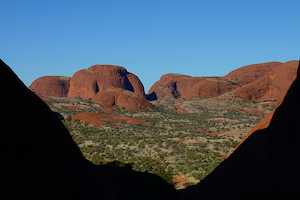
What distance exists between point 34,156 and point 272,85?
318ft

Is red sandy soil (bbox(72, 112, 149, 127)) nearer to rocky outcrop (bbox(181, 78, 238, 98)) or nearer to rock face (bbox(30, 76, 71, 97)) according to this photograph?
rocky outcrop (bbox(181, 78, 238, 98))

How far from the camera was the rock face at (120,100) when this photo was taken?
3086 inches

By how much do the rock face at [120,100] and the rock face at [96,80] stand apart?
77.0 ft

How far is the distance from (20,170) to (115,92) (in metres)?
77.6

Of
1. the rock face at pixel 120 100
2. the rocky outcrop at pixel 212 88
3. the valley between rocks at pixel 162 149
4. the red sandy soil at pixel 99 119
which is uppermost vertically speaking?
the rocky outcrop at pixel 212 88

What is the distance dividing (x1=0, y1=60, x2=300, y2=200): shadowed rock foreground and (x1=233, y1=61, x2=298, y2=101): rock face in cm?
8410

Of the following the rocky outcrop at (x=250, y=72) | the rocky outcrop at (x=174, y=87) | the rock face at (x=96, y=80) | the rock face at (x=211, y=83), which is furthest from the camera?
the rocky outcrop at (x=174, y=87)

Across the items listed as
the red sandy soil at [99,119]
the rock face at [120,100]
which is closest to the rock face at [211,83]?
the rock face at [120,100]

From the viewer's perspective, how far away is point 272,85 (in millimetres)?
89188

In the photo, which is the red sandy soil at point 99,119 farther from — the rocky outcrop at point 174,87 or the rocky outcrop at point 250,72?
the rocky outcrop at point 250,72

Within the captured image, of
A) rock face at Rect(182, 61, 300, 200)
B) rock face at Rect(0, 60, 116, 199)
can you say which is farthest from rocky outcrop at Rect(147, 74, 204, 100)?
rock face at Rect(0, 60, 116, 199)

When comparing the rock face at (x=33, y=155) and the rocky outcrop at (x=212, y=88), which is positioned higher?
the rocky outcrop at (x=212, y=88)

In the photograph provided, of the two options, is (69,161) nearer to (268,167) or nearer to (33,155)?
(33,155)

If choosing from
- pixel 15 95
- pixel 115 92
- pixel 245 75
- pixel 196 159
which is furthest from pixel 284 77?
pixel 15 95
